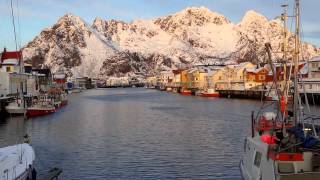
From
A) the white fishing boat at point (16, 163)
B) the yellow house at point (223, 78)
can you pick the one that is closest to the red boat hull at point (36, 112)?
the white fishing boat at point (16, 163)

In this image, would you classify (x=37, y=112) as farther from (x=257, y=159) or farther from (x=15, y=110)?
(x=257, y=159)

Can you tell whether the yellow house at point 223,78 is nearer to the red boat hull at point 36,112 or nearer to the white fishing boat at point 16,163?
the red boat hull at point 36,112

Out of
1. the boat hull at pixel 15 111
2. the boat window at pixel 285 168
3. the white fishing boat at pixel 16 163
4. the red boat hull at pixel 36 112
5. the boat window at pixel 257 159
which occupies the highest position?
the boat window at pixel 285 168

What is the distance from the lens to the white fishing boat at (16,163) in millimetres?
→ 21438

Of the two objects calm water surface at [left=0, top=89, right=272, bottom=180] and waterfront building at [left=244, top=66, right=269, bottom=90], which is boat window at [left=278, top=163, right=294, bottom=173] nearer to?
calm water surface at [left=0, top=89, right=272, bottom=180]

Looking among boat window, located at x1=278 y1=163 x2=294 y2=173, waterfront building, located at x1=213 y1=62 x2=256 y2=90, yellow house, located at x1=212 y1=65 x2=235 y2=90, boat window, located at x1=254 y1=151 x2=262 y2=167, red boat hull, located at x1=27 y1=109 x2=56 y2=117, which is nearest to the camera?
boat window, located at x1=278 y1=163 x2=294 y2=173

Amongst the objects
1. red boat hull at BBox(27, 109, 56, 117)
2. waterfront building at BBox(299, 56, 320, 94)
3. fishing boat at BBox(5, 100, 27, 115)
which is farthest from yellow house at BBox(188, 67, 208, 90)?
fishing boat at BBox(5, 100, 27, 115)

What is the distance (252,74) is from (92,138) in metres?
106

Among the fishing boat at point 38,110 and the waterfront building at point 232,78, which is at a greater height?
the waterfront building at point 232,78

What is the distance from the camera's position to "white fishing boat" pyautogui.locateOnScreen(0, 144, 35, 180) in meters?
21.4

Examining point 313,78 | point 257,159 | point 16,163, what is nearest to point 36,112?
point 16,163

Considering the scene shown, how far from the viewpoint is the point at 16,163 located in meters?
23.9

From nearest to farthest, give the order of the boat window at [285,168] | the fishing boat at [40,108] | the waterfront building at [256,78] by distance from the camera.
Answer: the boat window at [285,168] < the fishing boat at [40,108] < the waterfront building at [256,78]

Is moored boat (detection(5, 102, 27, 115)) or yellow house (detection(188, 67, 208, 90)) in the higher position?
yellow house (detection(188, 67, 208, 90))
